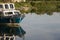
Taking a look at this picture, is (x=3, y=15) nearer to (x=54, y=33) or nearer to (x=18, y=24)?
(x=18, y=24)

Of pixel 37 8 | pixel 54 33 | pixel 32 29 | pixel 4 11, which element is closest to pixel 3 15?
pixel 4 11

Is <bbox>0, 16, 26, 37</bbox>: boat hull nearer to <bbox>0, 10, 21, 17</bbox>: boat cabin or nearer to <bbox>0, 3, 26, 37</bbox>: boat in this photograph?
<bbox>0, 3, 26, 37</bbox>: boat

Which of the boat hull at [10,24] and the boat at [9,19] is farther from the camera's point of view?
the boat at [9,19]

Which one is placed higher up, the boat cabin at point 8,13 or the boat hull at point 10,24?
the boat cabin at point 8,13

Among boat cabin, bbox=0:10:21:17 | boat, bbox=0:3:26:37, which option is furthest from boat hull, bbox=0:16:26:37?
boat cabin, bbox=0:10:21:17

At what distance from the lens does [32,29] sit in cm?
4500

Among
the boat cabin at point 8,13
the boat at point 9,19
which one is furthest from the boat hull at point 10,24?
the boat cabin at point 8,13

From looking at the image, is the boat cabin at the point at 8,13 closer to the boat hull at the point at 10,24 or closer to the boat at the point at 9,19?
the boat at the point at 9,19

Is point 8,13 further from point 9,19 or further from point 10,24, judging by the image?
point 10,24

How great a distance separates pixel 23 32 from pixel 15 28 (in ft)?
12.8

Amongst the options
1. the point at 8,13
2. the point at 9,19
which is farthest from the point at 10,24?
the point at 8,13

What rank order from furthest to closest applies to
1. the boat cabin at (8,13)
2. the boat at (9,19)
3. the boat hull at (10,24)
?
the boat cabin at (8,13)
the boat at (9,19)
the boat hull at (10,24)

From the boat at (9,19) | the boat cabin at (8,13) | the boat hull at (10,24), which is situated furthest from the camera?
the boat cabin at (8,13)

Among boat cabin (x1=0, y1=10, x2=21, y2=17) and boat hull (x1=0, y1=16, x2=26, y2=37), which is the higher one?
boat cabin (x1=0, y1=10, x2=21, y2=17)
